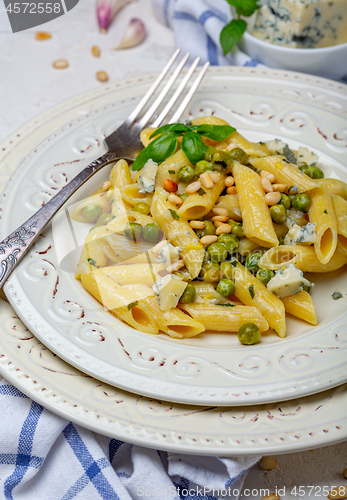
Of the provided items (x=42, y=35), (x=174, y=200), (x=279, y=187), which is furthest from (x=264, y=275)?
(x=42, y=35)

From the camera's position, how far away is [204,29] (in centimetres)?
418

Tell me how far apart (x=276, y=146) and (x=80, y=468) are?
2.22m

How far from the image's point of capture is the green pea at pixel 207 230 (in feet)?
8.73

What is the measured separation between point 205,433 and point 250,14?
334cm

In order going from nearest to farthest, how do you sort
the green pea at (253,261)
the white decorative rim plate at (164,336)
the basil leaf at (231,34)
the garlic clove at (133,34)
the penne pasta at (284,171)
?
the white decorative rim plate at (164,336)
the green pea at (253,261)
the penne pasta at (284,171)
the basil leaf at (231,34)
the garlic clove at (133,34)

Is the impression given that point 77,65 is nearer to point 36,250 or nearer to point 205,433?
point 36,250

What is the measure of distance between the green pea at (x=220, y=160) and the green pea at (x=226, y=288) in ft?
2.42

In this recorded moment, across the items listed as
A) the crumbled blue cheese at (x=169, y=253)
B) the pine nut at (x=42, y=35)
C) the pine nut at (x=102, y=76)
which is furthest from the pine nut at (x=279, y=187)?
the pine nut at (x=42, y=35)

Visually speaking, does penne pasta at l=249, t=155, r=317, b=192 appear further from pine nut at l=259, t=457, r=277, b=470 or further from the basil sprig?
pine nut at l=259, t=457, r=277, b=470

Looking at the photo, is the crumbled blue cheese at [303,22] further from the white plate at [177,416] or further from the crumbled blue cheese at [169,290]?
the white plate at [177,416]

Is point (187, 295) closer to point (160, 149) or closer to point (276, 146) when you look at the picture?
point (160, 149)

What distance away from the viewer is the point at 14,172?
9.60 ft

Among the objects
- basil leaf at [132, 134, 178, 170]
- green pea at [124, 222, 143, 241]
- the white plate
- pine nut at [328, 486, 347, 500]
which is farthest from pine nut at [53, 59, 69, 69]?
pine nut at [328, 486, 347, 500]

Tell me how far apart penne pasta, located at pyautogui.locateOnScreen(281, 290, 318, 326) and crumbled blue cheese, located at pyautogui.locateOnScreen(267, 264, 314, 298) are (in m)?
0.03
